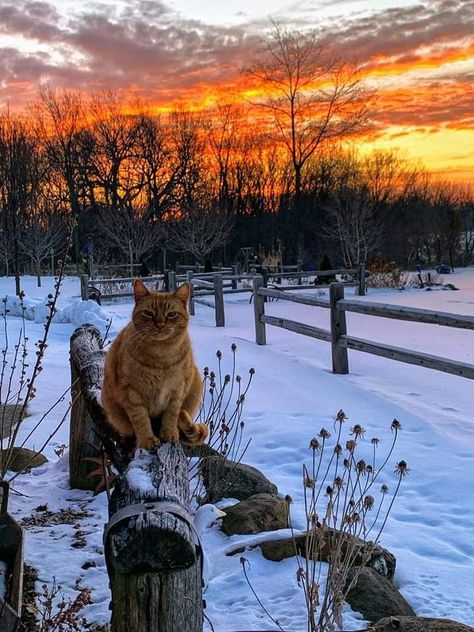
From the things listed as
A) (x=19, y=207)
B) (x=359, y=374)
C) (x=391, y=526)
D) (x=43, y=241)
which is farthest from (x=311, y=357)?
(x=19, y=207)

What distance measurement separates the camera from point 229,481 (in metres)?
4.64

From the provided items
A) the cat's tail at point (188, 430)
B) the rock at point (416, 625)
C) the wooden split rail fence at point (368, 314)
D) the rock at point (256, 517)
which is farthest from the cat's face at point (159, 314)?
the wooden split rail fence at point (368, 314)

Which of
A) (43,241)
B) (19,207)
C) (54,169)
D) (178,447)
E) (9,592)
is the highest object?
(54,169)

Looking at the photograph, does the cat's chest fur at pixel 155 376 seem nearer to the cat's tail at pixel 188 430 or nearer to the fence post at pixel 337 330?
the cat's tail at pixel 188 430

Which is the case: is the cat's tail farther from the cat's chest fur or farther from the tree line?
the tree line

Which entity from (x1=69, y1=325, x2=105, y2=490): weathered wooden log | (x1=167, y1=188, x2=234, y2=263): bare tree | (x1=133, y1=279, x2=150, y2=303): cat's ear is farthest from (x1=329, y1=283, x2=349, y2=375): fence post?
(x1=167, y1=188, x2=234, y2=263): bare tree

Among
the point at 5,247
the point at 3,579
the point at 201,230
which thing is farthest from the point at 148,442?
the point at 5,247

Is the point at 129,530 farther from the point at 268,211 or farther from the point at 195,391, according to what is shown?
the point at 268,211

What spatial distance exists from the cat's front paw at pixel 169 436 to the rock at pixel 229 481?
2.06m

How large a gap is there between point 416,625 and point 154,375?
154 cm

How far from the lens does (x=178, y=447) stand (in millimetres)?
2512

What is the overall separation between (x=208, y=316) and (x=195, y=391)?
14629 millimetres

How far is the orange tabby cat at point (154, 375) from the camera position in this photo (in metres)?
2.62

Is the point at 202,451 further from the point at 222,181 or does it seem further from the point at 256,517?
the point at 222,181
